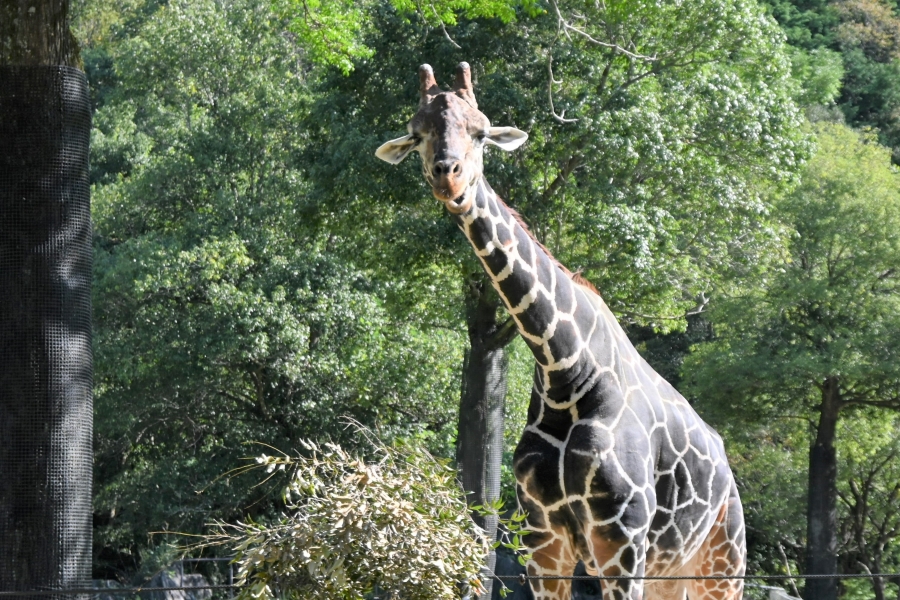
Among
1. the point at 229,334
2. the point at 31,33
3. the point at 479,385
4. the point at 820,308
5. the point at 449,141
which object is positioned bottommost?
the point at 449,141

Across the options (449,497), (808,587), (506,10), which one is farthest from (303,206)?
(449,497)

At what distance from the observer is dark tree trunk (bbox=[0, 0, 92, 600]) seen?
700 cm

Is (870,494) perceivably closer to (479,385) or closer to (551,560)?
(479,385)

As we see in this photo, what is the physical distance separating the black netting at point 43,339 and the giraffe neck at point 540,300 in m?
2.59

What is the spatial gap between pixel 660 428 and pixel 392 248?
9567mm

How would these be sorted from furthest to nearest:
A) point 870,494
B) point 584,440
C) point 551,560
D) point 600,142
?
1. point 870,494
2. point 600,142
3. point 551,560
4. point 584,440

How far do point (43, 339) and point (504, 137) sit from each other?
117 inches

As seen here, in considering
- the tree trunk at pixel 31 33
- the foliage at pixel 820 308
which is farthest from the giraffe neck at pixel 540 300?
the foliage at pixel 820 308

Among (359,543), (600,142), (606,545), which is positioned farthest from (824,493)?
(359,543)

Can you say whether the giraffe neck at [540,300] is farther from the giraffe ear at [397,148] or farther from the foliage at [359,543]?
the foliage at [359,543]

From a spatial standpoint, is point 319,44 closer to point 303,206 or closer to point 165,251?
point 303,206

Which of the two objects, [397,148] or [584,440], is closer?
[397,148]

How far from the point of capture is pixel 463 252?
15.0 meters

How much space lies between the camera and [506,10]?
1227 centimetres
